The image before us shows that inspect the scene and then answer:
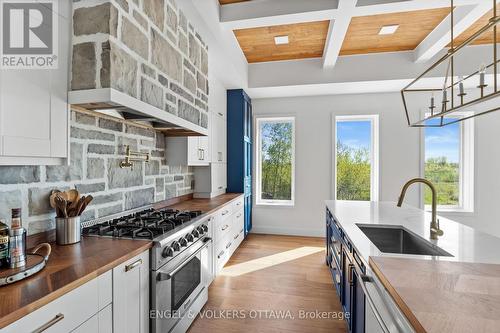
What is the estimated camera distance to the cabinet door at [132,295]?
125 cm

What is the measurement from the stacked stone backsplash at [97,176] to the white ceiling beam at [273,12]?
4.80ft

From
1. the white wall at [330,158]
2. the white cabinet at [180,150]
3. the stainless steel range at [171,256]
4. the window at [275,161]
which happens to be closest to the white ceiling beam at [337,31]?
the white wall at [330,158]

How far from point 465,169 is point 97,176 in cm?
549

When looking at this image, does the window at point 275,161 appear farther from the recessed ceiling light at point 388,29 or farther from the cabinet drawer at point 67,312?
the cabinet drawer at point 67,312

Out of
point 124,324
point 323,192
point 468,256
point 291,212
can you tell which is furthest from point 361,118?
point 124,324

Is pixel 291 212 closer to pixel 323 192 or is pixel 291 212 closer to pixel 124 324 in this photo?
pixel 323 192

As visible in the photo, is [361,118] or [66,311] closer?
[66,311]

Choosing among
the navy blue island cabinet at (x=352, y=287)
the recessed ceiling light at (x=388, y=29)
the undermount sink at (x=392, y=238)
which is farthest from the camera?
the recessed ceiling light at (x=388, y=29)

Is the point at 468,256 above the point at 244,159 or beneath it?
beneath

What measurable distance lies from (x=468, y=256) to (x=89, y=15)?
245 cm

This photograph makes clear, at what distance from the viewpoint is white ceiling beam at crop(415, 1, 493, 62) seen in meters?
2.51

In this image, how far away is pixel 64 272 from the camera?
1.06 metres

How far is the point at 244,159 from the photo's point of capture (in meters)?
4.30

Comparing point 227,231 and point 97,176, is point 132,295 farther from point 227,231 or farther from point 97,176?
point 227,231
